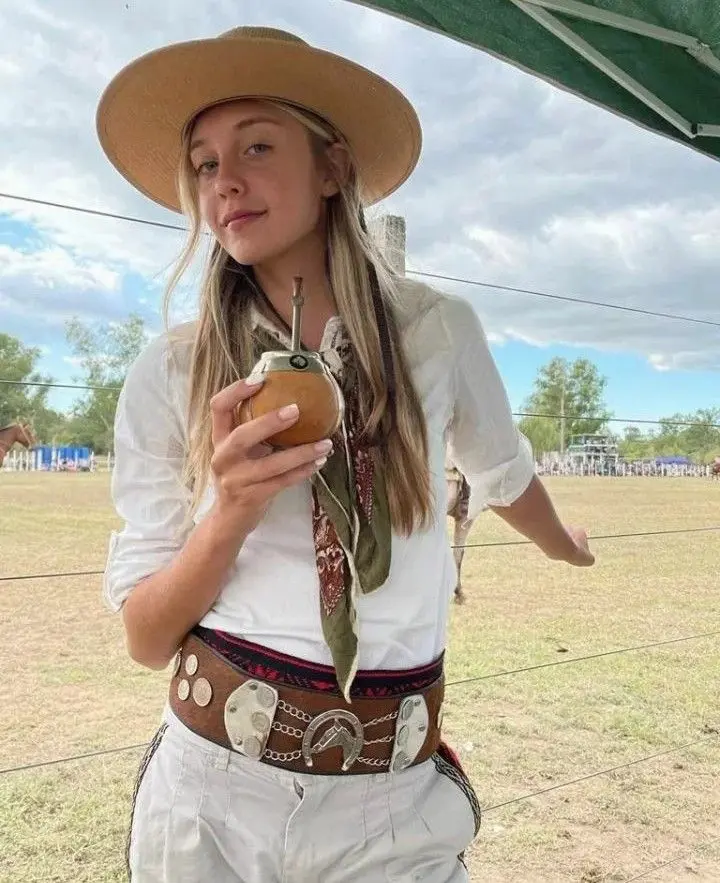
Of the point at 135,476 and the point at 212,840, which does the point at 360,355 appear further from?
the point at 212,840

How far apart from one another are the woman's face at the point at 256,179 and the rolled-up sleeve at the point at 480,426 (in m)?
0.23

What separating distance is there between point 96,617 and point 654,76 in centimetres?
388

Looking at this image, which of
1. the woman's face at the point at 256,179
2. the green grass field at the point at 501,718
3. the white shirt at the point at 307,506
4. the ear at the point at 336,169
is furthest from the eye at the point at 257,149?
the green grass field at the point at 501,718

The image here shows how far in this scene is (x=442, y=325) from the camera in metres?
1.01

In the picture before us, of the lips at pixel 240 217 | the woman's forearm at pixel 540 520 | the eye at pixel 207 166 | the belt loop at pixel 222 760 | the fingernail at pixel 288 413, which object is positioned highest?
the eye at pixel 207 166

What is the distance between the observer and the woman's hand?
69 cm

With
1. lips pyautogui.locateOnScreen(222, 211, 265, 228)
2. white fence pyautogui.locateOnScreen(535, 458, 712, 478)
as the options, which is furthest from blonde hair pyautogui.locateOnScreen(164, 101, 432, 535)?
white fence pyautogui.locateOnScreen(535, 458, 712, 478)

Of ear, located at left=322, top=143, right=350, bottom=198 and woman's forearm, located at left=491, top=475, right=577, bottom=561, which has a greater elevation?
ear, located at left=322, top=143, right=350, bottom=198

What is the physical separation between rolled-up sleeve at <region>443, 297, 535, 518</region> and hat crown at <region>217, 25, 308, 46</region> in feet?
1.22

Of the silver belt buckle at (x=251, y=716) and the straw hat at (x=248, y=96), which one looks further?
the straw hat at (x=248, y=96)

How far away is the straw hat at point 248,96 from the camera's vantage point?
926mm

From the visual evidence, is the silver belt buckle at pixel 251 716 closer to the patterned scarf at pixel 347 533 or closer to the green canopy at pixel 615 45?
the patterned scarf at pixel 347 533

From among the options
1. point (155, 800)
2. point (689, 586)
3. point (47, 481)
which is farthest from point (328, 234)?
point (689, 586)

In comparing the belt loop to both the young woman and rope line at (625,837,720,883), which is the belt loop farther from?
rope line at (625,837,720,883)
